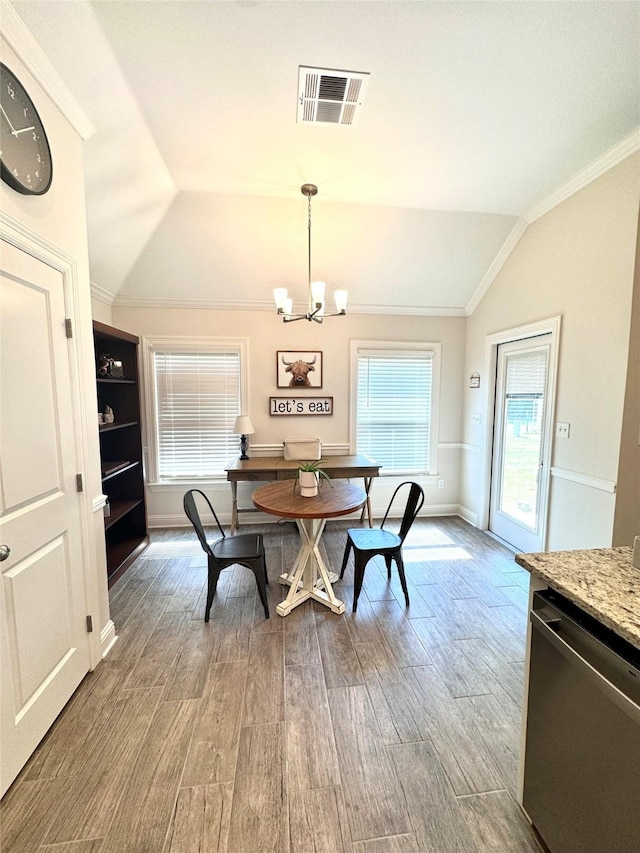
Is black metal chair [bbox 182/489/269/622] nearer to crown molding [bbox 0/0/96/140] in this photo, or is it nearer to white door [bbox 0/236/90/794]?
white door [bbox 0/236/90/794]

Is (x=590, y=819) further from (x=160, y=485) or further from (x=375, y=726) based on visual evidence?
(x=160, y=485)

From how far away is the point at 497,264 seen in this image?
11.5 ft

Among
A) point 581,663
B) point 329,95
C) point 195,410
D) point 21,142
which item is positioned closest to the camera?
point 581,663

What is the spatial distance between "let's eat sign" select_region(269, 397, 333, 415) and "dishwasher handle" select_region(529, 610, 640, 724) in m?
3.16

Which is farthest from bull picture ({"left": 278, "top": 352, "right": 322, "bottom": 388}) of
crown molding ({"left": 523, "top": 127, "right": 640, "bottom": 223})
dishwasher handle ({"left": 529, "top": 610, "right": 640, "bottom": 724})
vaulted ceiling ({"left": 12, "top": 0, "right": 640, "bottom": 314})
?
dishwasher handle ({"left": 529, "top": 610, "right": 640, "bottom": 724})

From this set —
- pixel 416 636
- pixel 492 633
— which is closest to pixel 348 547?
pixel 416 636

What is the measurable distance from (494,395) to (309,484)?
2458 mm

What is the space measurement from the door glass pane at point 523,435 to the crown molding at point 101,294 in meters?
4.17

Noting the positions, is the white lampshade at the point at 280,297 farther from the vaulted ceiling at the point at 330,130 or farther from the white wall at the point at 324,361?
the white wall at the point at 324,361

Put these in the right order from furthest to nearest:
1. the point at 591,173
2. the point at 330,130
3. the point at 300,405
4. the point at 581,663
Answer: the point at 300,405 < the point at 591,173 < the point at 330,130 < the point at 581,663

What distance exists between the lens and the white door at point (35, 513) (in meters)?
1.34

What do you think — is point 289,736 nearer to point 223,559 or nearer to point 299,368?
point 223,559

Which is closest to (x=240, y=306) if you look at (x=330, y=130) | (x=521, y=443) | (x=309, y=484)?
(x=330, y=130)

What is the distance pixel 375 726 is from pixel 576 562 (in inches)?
47.1
